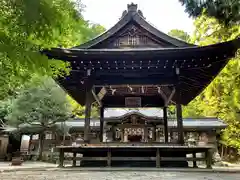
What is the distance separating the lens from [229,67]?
11148mm

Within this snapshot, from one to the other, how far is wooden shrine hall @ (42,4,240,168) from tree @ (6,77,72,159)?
1026 centimetres

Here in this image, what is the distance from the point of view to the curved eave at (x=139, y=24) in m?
9.49

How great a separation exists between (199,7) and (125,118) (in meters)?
15.4

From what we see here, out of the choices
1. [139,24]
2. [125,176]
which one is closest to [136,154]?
[125,176]

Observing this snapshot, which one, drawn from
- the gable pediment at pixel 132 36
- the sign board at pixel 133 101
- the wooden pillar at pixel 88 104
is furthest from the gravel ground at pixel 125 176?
the sign board at pixel 133 101

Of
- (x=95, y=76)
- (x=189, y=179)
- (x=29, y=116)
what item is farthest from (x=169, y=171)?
(x=29, y=116)

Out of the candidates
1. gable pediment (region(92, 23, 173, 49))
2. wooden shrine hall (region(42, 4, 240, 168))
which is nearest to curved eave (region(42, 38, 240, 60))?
wooden shrine hall (region(42, 4, 240, 168))

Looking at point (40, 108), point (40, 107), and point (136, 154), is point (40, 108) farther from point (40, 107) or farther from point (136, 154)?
point (136, 154)

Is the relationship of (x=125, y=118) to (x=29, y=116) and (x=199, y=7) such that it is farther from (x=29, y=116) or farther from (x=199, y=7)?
(x=199, y=7)

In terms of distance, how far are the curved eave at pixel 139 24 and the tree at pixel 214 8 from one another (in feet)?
8.45

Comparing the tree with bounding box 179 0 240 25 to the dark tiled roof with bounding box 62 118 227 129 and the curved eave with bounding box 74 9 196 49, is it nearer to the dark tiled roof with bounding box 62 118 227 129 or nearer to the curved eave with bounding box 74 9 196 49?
the curved eave with bounding box 74 9 196 49

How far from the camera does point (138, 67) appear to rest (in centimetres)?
917

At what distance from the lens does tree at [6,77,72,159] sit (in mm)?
20281

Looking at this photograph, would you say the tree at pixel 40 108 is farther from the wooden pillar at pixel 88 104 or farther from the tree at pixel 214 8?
the tree at pixel 214 8
